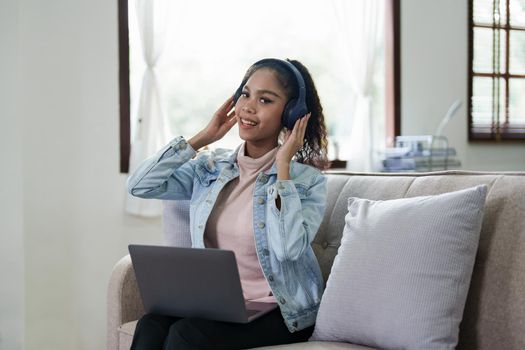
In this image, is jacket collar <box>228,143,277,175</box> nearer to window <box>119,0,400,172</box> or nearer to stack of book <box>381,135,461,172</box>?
window <box>119,0,400,172</box>

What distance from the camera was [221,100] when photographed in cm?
390

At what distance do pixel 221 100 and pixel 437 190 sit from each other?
2.16 meters

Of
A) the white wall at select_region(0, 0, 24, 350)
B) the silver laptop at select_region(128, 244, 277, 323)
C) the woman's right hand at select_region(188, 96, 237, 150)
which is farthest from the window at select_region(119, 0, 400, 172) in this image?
the silver laptop at select_region(128, 244, 277, 323)

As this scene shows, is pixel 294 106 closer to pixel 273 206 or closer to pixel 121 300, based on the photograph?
pixel 273 206

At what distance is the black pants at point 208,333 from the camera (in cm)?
165

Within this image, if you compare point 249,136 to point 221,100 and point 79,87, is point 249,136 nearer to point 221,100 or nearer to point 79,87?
point 79,87

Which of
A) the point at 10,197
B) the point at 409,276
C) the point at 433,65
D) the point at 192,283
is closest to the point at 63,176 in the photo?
the point at 10,197

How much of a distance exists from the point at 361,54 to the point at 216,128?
2.13 m

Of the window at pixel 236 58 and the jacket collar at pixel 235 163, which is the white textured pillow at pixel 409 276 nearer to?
the jacket collar at pixel 235 163

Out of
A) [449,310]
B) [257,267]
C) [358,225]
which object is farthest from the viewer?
[257,267]

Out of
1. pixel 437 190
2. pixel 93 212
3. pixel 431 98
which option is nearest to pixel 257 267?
pixel 437 190

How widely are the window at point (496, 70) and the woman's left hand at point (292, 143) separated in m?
2.79

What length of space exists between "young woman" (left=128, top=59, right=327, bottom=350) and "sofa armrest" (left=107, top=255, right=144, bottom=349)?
23 centimetres

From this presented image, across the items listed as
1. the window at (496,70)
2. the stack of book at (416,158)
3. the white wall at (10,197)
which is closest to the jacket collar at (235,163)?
the white wall at (10,197)
